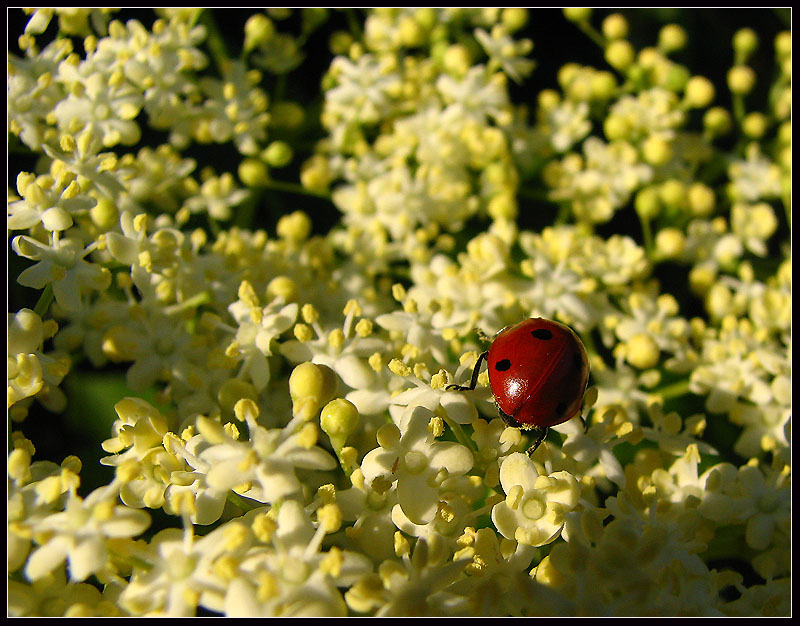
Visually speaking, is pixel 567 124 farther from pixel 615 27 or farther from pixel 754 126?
pixel 754 126

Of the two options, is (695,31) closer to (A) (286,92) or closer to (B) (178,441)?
(A) (286,92)

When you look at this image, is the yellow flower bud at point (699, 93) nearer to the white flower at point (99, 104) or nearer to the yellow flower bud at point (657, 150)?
the yellow flower bud at point (657, 150)

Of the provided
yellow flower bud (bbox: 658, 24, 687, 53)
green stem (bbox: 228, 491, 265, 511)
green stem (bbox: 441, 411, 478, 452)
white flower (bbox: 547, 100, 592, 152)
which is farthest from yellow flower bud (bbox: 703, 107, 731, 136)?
green stem (bbox: 228, 491, 265, 511)

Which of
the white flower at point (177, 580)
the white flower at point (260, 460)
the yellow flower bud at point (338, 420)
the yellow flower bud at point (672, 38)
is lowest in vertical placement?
the yellow flower bud at point (672, 38)

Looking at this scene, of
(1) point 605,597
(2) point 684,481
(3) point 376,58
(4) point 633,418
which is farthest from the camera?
(3) point 376,58

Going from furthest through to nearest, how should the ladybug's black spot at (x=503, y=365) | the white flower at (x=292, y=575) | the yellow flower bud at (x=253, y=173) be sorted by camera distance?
the yellow flower bud at (x=253, y=173) → the ladybug's black spot at (x=503, y=365) → the white flower at (x=292, y=575)

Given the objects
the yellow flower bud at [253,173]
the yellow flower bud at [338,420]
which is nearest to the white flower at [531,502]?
the yellow flower bud at [338,420]

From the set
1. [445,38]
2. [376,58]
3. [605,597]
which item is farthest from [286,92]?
[605,597]

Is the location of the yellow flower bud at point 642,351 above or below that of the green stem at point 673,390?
above
